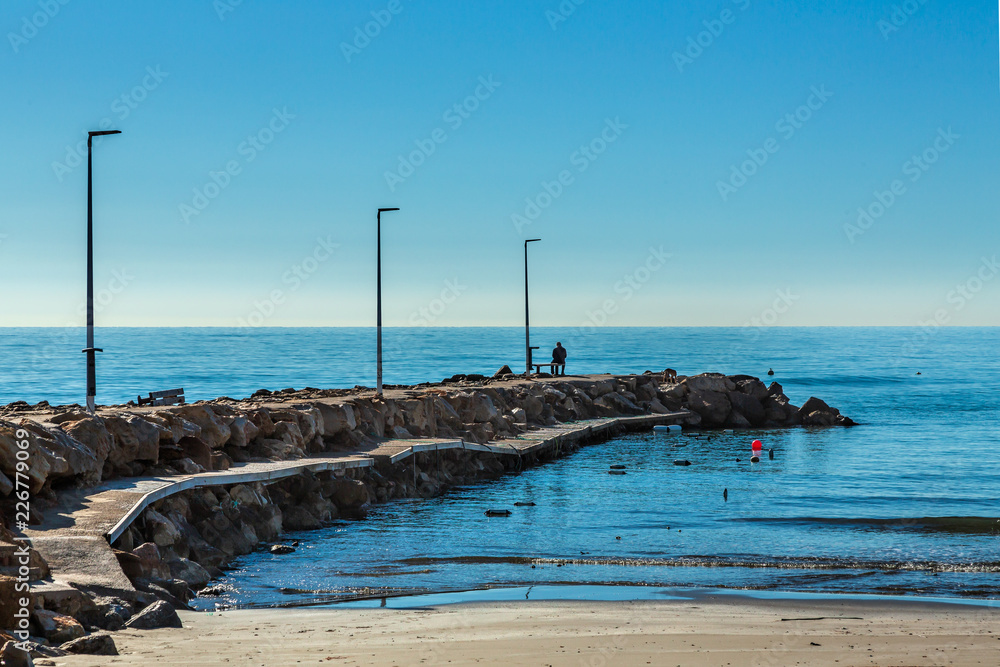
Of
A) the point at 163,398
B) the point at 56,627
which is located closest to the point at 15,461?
the point at 56,627

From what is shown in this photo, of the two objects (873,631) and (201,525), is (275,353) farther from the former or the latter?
(873,631)

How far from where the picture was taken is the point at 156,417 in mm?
19031

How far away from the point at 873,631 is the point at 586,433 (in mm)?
26718

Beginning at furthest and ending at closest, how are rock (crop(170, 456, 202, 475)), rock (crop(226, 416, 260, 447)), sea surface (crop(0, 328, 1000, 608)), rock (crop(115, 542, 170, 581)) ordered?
1. rock (crop(226, 416, 260, 447))
2. rock (crop(170, 456, 202, 475))
3. sea surface (crop(0, 328, 1000, 608))
4. rock (crop(115, 542, 170, 581))

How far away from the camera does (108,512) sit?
14.0 m

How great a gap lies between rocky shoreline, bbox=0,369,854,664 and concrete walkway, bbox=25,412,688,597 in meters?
0.17

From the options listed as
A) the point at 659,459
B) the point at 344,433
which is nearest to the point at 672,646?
the point at 344,433

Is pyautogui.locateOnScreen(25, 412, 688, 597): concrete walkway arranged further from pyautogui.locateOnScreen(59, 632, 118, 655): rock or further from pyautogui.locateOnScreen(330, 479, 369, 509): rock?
pyautogui.locateOnScreen(59, 632, 118, 655): rock

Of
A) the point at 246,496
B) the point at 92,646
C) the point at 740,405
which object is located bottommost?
the point at 740,405

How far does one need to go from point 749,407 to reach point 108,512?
39025 millimetres

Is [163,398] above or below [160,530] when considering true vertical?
above

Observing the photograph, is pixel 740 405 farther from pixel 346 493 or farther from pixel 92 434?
pixel 92 434

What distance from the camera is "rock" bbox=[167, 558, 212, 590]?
14.2 meters

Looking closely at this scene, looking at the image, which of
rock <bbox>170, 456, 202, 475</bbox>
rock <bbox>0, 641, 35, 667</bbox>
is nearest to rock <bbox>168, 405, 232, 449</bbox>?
rock <bbox>170, 456, 202, 475</bbox>
